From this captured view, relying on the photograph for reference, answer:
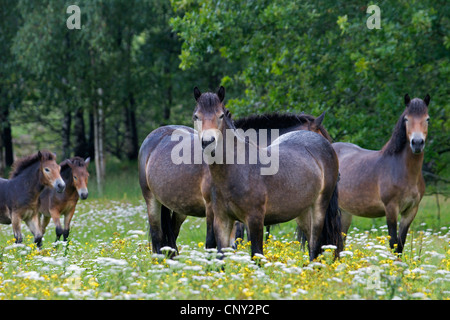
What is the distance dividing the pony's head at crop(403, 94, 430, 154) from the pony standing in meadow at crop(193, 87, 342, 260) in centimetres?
183

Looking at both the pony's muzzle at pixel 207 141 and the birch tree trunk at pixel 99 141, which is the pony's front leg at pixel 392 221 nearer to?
the pony's muzzle at pixel 207 141

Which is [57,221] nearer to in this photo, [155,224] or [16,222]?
[16,222]

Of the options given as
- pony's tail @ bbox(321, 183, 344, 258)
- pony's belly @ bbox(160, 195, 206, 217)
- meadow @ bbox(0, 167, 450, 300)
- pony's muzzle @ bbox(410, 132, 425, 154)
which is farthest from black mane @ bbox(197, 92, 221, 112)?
pony's muzzle @ bbox(410, 132, 425, 154)

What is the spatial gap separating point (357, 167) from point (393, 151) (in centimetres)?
93

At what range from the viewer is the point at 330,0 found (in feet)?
50.0

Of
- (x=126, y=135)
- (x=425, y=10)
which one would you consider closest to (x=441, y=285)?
(x=425, y=10)

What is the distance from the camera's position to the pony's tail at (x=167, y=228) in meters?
8.38

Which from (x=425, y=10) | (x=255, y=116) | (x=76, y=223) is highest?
(x=425, y=10)

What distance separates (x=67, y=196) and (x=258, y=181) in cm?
704

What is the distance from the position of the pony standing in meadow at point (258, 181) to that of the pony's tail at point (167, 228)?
1.53 m

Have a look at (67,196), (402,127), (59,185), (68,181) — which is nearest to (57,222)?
(67,196)

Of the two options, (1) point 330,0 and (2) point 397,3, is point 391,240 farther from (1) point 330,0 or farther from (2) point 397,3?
(1) point 330,0

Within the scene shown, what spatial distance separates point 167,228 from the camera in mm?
8414

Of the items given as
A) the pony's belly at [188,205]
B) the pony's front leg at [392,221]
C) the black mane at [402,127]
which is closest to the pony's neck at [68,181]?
the pony's belly at [188,205]
